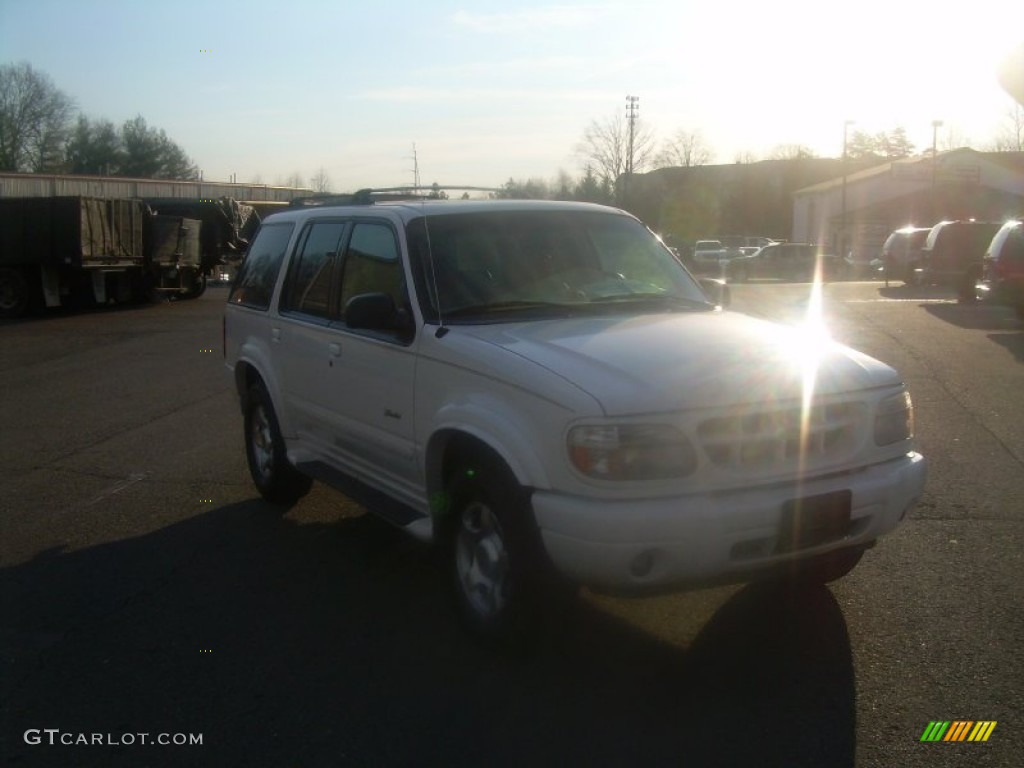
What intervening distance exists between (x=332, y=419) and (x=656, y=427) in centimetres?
252

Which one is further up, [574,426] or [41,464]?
[574,426]

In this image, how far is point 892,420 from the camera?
4887mm

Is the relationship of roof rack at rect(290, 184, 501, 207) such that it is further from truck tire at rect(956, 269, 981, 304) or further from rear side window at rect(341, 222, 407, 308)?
truck tire at rect(956, 269, 981, 304)

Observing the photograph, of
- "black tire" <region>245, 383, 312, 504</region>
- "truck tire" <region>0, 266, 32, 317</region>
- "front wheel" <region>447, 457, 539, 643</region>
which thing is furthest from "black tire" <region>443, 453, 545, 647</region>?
"truck tire" <region>0, 266, 32, 317</region>

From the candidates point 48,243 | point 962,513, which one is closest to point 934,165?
point 48,243

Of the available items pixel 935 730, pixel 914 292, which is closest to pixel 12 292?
pixel 914 292

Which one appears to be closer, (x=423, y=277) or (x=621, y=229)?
(x=423, y=277)

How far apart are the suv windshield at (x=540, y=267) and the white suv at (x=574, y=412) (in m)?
0.01

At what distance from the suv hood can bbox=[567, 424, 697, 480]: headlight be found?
0.08 meters

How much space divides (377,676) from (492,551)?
0.68 meters

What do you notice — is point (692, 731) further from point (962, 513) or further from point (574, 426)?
point (962, 513)

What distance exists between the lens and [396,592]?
5.80 metres

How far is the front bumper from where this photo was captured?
420 centimetres

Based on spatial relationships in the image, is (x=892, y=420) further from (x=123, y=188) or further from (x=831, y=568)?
(x=123, y=188)
